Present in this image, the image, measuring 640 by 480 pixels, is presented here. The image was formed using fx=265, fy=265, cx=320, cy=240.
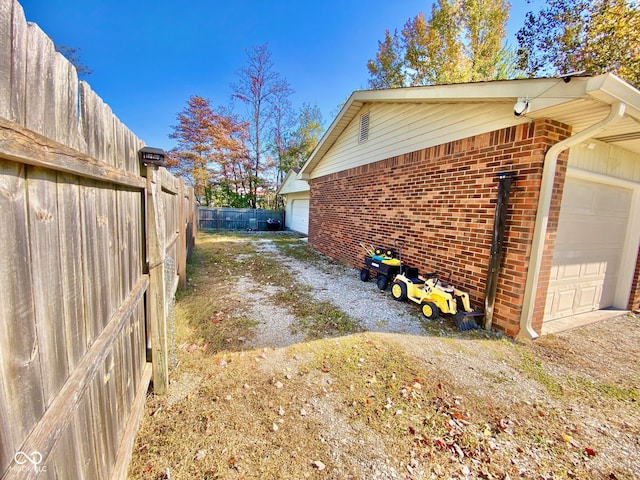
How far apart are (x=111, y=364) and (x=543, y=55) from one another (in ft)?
57.4

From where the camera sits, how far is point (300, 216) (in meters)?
16.0

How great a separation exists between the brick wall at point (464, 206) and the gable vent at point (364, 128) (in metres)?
0.80

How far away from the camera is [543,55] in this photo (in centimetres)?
1174

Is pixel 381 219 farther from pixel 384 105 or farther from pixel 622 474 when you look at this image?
pixel 622 474

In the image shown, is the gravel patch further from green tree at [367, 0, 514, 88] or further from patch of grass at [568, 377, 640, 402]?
green tree at [367, 0, 514, 88]

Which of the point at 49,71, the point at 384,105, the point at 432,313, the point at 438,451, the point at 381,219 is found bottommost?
the point at 438,451

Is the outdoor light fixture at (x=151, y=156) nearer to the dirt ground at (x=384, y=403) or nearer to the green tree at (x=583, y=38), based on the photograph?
the dirt ground at (x=384, y=403)

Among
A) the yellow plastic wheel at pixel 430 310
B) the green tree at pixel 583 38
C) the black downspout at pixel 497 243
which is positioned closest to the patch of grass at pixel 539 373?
the black downspout at pixel 497 243

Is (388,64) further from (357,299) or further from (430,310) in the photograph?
(430,310)

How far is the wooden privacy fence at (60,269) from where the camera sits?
2.43 feet

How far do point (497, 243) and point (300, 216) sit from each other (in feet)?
42.2

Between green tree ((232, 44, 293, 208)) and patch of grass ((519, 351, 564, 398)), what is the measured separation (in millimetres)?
21670

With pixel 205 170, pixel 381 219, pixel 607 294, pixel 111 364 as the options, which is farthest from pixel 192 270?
pixel 205 170

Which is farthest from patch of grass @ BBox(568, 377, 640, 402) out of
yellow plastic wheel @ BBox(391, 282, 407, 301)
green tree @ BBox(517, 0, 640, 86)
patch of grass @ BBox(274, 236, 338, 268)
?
green tree @ BBox(517, 0, 640, 86)
